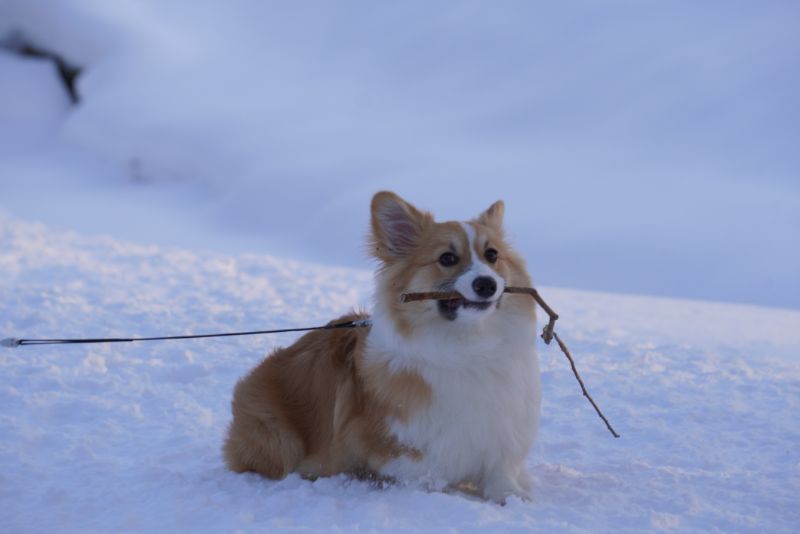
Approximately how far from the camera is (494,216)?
4.55m

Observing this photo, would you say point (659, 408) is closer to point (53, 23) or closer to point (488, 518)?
point (488, 518)

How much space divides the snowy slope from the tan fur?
15 cm

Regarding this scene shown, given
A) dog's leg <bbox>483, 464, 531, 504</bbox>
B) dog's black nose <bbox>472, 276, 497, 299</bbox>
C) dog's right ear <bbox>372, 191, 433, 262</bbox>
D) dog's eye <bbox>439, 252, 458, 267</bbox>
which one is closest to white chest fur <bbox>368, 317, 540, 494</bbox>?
dog's leg <bbox>483, 464, 531, 504</bbox>

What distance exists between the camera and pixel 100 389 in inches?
225

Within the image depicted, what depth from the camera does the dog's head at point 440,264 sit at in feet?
12.4

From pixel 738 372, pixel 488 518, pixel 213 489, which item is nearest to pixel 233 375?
pixel 213 489

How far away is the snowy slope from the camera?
350cm

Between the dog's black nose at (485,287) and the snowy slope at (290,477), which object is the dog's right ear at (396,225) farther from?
the snowy slope at (290,477)

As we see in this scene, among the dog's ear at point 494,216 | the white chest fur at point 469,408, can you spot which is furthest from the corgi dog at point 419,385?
the dog's ear at point 494,216

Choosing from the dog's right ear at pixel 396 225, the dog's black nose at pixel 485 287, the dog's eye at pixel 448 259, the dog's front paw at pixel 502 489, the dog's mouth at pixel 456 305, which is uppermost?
the dog's right ear at pixel 396 225

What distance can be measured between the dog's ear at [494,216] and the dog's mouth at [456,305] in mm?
776

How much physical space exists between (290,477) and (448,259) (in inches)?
54.9

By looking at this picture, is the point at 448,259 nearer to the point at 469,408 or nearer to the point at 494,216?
the point at 494,216

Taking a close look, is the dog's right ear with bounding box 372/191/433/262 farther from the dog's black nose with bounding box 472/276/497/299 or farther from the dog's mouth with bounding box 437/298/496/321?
the dog's black nose with bounding box 472/276/497/299
